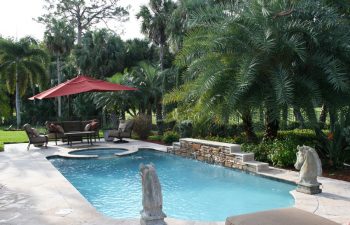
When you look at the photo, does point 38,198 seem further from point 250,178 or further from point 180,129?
point 180,129

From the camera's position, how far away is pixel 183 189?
8602mm

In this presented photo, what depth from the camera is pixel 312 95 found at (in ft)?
31.6

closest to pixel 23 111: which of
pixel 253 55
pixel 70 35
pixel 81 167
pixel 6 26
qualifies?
pixel 70 35

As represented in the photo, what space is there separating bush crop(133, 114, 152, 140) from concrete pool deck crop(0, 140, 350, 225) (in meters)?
7.48

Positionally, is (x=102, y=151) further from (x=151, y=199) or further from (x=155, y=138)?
(x=151, y=199)

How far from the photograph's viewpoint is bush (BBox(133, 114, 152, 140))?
57.5 feet

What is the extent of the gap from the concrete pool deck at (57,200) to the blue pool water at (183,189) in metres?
0.56

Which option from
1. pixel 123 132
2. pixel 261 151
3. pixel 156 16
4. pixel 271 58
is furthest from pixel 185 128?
pixel 156 16

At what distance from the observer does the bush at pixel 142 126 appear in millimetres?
17531

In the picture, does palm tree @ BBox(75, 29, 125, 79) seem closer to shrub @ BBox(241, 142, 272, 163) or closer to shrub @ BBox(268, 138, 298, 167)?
shrub @ BBox(241, 142, 272, 163)

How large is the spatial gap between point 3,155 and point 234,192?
28.8 ft

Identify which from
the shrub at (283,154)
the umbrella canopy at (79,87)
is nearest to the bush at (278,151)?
the shrub at (283,154)

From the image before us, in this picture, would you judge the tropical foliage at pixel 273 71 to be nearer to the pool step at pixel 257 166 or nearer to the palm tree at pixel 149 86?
the pool step at pixel 257 166

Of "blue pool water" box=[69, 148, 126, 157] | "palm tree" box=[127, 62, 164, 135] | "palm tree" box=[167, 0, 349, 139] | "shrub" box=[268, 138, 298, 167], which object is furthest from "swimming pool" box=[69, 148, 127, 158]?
"palm tree" box=[127, 62, 164, 135]
